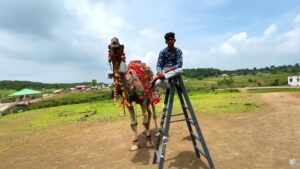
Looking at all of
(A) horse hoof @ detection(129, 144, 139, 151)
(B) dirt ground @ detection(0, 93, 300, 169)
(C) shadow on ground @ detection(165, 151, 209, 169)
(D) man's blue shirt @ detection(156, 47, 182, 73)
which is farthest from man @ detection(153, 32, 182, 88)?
(A) horse hoof @ detection(129, 144, 139, 151)

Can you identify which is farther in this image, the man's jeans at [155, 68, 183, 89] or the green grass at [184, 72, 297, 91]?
the green grass at [184, 72, 297, 91]

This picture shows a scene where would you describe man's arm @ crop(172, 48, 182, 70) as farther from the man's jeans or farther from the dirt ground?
the dirt ground

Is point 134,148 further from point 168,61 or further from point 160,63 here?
point 168,61

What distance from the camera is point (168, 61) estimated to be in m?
5.80

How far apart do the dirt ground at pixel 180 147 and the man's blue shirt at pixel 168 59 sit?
2.34m

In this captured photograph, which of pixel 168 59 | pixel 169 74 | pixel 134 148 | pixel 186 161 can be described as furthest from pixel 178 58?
pixel 134 148

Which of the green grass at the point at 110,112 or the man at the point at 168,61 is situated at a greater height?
the man at the point at 168,61

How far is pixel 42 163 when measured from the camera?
6922 mm

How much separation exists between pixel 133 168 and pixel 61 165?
7.18 feet

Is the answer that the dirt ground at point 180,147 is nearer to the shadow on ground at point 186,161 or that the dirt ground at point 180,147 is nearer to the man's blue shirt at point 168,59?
the shadow on ground at point 186,161

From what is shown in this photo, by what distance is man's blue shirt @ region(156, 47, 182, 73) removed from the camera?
568 centimetres

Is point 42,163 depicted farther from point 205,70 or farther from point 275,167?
point 205,70

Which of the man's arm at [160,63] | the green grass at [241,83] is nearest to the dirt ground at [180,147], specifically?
the man's arm at [160,63]

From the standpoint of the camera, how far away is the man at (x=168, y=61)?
5.38 metres
